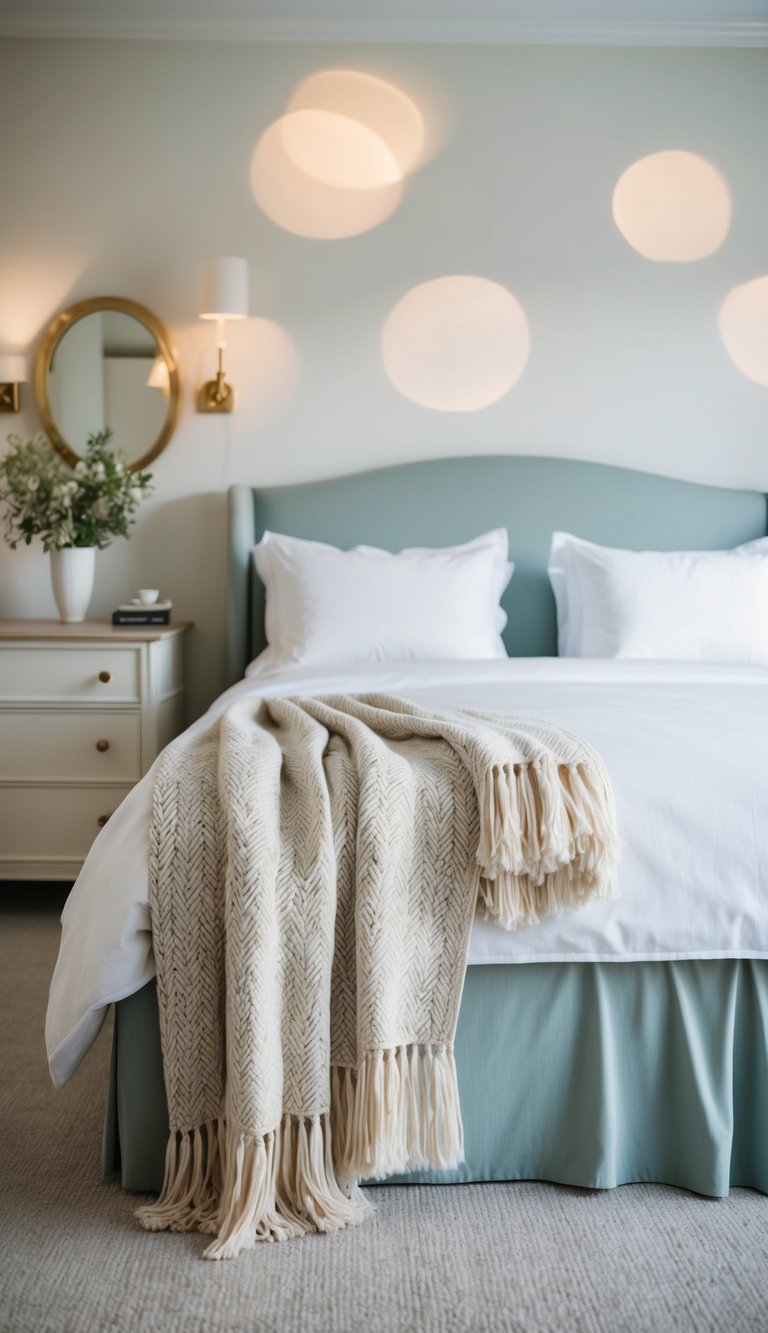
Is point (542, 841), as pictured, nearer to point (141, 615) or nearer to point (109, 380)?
point (141, 615)

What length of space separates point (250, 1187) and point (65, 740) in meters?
1.88

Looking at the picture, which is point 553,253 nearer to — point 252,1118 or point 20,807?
point 20,807

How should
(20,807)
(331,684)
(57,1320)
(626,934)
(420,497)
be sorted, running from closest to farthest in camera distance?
(57,1320), (626,934), (331,684), (20,807), (420,497)

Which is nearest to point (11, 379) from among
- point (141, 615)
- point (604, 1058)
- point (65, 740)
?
point (141, 615)

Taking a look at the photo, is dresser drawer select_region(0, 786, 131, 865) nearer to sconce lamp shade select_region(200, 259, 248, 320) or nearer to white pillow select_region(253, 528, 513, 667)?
white pillow select_region(253, 528, 513, 667)

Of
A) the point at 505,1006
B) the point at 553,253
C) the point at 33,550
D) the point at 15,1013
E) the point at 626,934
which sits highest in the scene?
the point at 553,253

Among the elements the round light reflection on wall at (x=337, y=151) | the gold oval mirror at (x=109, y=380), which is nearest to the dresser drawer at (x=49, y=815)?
the gold oval mirror at (x=109, y=380)

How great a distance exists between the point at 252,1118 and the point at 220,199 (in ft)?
9.93

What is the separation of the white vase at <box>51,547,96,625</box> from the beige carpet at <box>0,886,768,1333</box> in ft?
6.34

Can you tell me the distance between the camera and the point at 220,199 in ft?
12.1

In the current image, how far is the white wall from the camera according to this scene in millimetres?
3658

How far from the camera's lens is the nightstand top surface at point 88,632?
3.22 m

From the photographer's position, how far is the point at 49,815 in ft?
10.7

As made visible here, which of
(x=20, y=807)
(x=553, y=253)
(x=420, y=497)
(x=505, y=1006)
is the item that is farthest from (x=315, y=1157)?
(x=553, y=253)
